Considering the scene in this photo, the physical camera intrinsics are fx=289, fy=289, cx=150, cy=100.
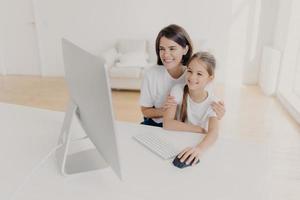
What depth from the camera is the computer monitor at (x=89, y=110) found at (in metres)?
0.85

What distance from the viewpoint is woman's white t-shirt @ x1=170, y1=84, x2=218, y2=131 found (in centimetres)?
157

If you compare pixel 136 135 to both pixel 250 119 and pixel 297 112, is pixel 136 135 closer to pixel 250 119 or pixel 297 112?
pixel 250 119

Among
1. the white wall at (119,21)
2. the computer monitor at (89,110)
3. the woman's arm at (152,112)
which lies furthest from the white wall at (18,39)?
the computer monitor at (89,110)

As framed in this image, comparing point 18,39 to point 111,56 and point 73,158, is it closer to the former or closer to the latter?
point 111,56

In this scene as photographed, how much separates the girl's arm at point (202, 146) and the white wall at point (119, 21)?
3075 mm

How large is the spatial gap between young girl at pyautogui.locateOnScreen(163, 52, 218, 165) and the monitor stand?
1.47 feet

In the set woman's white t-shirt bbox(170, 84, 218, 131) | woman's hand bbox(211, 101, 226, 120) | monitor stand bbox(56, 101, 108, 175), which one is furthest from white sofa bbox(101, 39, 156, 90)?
monitor stand bbox(56, 101, 108, 175)

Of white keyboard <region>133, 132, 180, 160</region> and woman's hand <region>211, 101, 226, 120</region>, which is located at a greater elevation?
woman's hand <region>211, 101, 226, 120</region>

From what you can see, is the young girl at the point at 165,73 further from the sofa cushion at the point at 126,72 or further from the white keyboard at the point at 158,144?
the sofa cushion at the point at 126,72

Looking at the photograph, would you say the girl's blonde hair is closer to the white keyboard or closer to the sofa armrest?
the white keyboard

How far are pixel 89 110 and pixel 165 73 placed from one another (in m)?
0.86

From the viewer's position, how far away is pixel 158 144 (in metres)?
1.32

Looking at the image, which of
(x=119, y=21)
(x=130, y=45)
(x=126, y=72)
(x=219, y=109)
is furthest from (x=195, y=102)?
(x=119, y=21)

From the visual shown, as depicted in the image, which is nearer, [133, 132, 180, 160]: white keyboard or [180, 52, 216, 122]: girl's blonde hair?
[133, 132, 180, 160]: white keyboard
